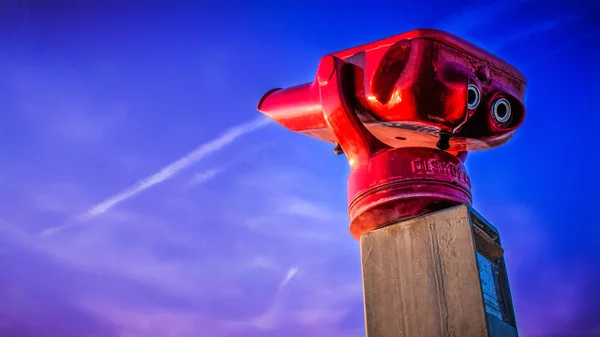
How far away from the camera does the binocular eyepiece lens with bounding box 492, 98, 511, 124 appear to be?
300cm

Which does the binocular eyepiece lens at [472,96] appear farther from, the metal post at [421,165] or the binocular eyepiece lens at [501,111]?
the binocular eyepiece lens at [501,111]

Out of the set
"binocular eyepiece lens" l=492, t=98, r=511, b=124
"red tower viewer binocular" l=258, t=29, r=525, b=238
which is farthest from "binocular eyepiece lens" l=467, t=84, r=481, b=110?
"binocular eyepiece lens" l=492, t=98, r=511, b=124

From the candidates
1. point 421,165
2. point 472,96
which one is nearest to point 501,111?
point 472,96

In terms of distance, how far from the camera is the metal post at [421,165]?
2.51m

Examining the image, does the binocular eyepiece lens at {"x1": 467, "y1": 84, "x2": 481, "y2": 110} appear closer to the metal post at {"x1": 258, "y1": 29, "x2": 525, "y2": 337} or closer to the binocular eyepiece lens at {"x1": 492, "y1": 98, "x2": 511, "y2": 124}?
the metal post at {"x1": 258, "y1": 29, "x2": 525, "y2": 337}

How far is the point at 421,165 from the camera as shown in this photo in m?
2.93

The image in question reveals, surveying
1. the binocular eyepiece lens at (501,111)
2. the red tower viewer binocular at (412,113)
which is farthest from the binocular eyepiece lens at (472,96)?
the binocular eyepiece lens at (501,111)

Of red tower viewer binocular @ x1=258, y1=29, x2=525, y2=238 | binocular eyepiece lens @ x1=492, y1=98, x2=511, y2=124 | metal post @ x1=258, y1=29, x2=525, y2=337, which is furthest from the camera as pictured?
binocular eyepiece lens @ x1=492, y1=98, x2=511, y2=124

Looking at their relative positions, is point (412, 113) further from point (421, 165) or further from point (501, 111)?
point (501, 111)

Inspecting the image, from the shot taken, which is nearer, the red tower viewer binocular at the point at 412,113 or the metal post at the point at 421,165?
the metal post at the point at 421,165

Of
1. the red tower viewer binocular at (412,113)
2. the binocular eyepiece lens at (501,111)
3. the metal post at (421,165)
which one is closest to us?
the metal post at (421,165)

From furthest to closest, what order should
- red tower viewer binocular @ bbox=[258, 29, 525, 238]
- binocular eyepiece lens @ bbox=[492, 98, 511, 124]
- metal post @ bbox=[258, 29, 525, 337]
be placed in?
binocular eyepiece lens @ bbox=[492, 98, 511, 124], red tower viewer binocular @ bbox=[258, 29, 525, 238], metal post @ bbox=[258, 29, 525, 337]

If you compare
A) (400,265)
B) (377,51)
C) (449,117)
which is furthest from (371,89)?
(400,265)

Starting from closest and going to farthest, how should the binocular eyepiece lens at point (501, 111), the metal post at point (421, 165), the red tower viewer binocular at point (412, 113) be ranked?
the metal post at point (421, 165), the red tower viewer binocular at point (412, 113), the binocular eyepiece lens at point (501, 111)
